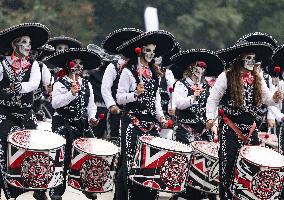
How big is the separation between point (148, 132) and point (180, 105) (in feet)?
4.00

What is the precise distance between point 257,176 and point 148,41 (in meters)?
1.91

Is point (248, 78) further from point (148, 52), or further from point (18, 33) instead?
point (18, 33)

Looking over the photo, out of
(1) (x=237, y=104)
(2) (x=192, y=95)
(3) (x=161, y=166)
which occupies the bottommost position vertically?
(3) (x=161, y=166)

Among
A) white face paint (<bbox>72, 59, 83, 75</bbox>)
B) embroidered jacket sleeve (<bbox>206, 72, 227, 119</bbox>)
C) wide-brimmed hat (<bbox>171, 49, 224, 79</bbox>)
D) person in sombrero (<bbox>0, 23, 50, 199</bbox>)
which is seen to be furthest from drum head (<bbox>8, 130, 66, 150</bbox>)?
wide-brimmed hat (<bbox>171, 49, 224, 79</bbox>)

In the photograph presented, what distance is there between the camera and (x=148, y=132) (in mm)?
7688

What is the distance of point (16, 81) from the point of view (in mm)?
7605

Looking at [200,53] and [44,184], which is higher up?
[200,53]

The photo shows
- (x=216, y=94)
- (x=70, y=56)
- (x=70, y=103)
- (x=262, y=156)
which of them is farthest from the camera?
(x=70, y=56)

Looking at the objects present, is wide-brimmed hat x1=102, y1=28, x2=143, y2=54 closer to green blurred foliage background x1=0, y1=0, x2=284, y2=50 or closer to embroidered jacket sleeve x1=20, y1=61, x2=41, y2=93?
embroidered jacket sleeve x1=20, y1=61, x2=41, y2=93

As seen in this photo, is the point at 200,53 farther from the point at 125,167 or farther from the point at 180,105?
the point at 125,167

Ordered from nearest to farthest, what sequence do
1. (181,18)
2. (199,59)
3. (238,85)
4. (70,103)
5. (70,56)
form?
(238,85)
(70,103)
(70,56)
(199,59)
(181,18)

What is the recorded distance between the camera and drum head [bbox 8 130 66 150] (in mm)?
7113

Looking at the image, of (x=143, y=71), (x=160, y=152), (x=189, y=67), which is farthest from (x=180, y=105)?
(x=160, y=152)

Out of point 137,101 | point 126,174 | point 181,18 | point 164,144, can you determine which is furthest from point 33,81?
point 181,18
